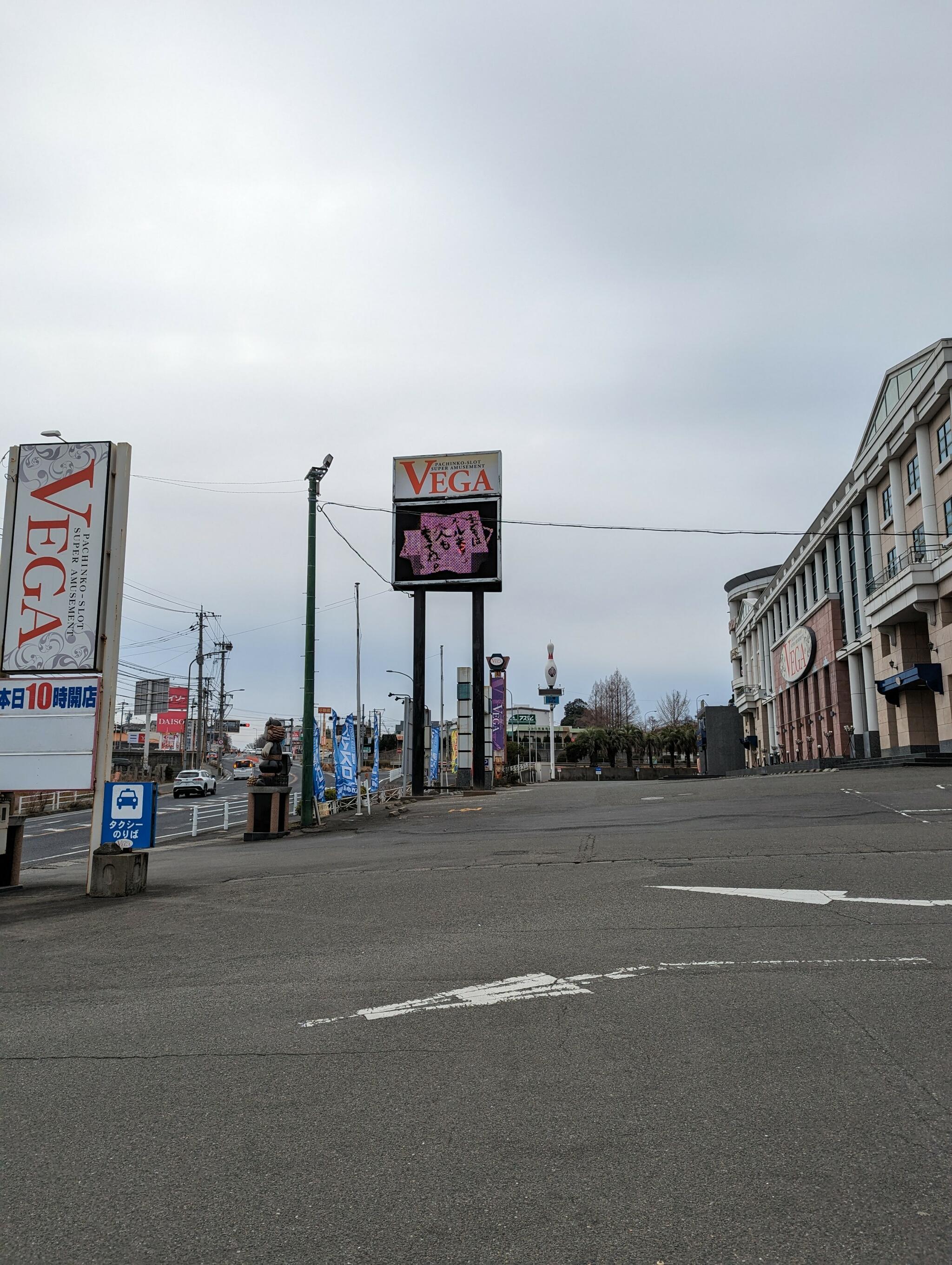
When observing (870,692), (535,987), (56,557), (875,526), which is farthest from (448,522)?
(535,987)

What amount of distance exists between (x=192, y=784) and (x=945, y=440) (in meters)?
42.0

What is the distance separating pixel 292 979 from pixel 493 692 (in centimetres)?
5677

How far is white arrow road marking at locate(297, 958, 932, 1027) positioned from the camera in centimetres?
562

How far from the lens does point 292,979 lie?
6.55 meters

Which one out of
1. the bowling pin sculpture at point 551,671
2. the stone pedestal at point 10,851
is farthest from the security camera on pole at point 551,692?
the stone pedestal at point 10,851

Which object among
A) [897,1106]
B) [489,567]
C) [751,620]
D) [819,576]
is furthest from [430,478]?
[751,620]

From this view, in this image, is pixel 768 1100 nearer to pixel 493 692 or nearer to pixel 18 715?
pixel 18 715

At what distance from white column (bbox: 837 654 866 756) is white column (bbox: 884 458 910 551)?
9.81 meters

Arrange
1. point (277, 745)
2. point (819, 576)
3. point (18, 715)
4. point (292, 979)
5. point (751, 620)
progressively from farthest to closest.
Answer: point (751, 620) → point (819, 576) → point (277, 745) → point (18, 715) → point (292, 979)

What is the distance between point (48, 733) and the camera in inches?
462

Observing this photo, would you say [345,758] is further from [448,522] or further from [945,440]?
[945,440]

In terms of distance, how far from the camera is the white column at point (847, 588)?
52750mm

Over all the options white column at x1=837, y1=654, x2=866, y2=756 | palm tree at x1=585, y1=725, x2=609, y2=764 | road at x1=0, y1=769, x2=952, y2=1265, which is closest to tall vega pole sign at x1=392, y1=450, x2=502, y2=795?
white column at x1=837, y1=654, x2=866, y2=756

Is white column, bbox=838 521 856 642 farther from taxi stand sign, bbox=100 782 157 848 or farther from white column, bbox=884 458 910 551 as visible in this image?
taxi stand sign, bbox=100 782 157 848
